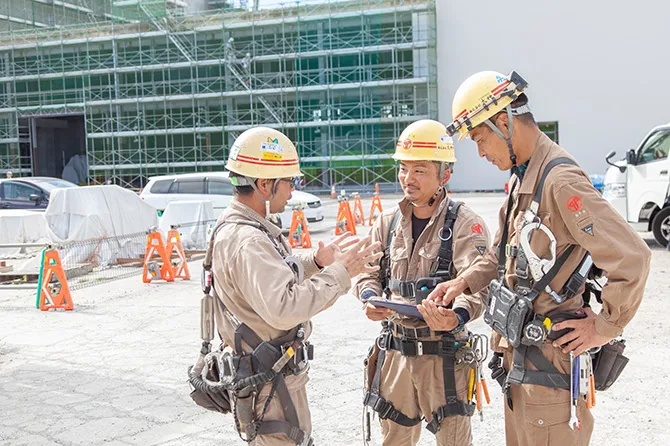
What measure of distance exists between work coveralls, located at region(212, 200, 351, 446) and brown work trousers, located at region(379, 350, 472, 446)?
2.07 feet

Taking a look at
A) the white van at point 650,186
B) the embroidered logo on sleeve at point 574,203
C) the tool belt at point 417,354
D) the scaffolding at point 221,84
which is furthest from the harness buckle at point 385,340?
the scaffolding at point 221,84

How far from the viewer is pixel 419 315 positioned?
130 inches

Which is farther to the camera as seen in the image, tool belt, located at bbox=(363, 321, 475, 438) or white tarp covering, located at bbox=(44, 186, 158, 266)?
white tarp covering, located at bbox=(44, 186, 158, 266)

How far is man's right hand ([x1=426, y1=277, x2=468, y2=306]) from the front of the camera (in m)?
3.16

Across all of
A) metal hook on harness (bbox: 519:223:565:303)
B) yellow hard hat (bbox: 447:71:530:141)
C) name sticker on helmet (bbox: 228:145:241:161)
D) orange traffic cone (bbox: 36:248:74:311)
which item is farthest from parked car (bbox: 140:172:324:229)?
metal hook on harness (bbox: 519:223:565:303)

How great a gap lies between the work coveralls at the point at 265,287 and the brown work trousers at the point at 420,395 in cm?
63

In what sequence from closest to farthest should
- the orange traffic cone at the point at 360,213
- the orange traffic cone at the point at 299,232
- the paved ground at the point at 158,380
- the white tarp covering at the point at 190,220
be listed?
the paved ground at the point at 158,380 → the white tarp covering at the point at 190,220 → the orange traffic cone at the point at 299,232 → the orange traffic cone at the point at 360,213

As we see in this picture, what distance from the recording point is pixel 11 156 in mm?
45938

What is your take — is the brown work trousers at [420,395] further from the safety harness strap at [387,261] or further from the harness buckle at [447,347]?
the safety harness strap at [387,261]

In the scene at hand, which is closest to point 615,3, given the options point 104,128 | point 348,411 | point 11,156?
point 104,128

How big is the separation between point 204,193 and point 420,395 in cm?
1433

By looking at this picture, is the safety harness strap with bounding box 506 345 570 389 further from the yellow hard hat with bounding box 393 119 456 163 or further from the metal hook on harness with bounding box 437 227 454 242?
the yellow hard hat with bounding box 393 119 456 163

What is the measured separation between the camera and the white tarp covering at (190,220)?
14703 mm

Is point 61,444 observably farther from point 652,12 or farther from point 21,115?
point 21,115
